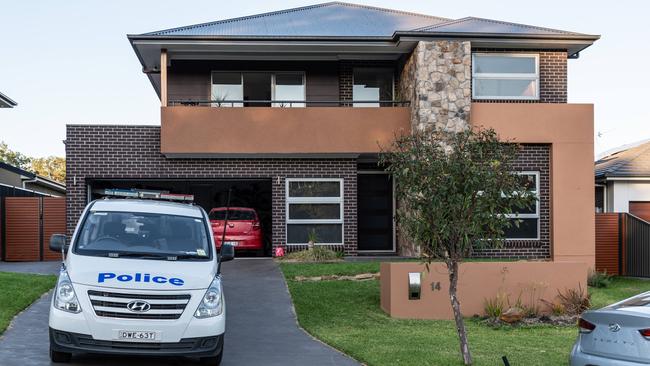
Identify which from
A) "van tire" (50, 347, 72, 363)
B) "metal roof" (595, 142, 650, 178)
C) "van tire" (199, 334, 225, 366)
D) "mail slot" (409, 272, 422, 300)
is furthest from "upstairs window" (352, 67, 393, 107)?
"van tire" (50, 347, 72, 363)

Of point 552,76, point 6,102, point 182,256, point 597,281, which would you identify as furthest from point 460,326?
point 6,102

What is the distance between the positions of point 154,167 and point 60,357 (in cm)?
1223

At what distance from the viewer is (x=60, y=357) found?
8.98 metres

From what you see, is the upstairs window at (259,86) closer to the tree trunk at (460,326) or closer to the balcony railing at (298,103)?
the balcony railing at (298,103)

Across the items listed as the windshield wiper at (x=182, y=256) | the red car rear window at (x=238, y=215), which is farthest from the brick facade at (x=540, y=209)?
the windshield wiper at (x=182, y=256)

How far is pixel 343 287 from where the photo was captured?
15867mm

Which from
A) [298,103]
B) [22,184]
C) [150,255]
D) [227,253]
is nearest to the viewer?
[150,255]

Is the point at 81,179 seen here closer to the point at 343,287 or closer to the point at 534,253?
the point at 343,287

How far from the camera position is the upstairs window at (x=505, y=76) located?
2092 cm

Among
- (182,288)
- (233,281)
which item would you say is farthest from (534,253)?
(182,288)

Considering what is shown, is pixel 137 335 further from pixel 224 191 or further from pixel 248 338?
pixel 224 191

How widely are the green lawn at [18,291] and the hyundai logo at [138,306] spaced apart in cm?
323

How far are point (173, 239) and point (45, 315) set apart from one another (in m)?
3.61

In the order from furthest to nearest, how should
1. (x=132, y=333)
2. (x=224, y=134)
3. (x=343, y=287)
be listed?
(x=224, y=134) < (x=343, y=287) < (x=132, y=333)
